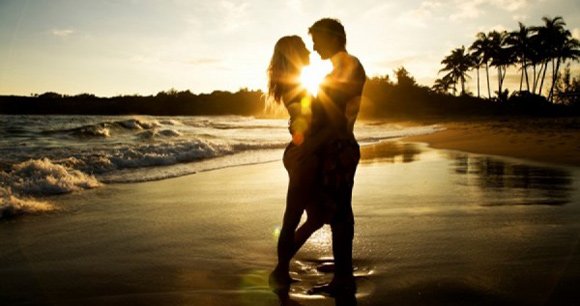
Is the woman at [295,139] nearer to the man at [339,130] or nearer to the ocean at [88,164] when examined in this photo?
the man at [339,130]

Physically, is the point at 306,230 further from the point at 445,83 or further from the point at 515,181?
the point at 445,83

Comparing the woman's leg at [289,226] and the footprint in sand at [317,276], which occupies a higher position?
the woman's leg at [289,226]

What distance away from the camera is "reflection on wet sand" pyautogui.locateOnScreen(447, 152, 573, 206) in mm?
5578

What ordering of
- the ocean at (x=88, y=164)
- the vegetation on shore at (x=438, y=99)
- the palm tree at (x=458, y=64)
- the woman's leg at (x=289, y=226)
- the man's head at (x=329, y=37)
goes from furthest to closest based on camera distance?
the palm tree at (x=458, y=64)
the vegetation on shore at (x=438, y=99)
the ocean at (x=88, y=164)
the woman's leg at (x=289, y=226)
the man's head at (x=329, y=37)

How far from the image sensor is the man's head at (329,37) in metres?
2.94

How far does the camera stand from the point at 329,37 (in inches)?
115

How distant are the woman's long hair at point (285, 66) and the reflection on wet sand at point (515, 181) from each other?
3513 mm

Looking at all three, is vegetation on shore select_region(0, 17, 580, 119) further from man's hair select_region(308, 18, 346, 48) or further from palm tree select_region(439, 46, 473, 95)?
man's hair select_region(308, 18, 346, 48)

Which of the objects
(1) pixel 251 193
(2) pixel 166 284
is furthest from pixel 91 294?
(1) pixel 251 193

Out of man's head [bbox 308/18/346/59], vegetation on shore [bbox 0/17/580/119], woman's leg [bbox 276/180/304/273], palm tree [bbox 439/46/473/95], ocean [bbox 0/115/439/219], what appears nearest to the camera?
man's head [bbox 308/18/346/59]

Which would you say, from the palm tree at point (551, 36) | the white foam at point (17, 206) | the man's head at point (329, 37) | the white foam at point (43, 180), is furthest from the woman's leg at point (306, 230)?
the palm tree at point (551, 36)

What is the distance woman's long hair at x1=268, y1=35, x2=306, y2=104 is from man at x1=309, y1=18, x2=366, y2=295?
0.46 ft

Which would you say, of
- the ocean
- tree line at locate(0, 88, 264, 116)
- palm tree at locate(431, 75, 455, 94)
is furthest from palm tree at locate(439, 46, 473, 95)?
the ocean

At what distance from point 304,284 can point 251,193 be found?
11.8ft
